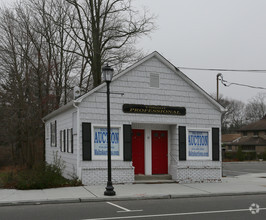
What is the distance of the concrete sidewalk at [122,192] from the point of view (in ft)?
39.2

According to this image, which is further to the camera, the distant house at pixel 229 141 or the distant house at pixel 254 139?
the distant house at pixel 229 141

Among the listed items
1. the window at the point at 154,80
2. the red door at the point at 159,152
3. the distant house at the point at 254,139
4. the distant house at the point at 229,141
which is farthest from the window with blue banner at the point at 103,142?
the distant house at the point at 229,141

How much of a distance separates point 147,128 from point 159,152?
4.19 ft

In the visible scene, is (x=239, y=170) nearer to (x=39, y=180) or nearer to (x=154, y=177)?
(x=154, y=177)

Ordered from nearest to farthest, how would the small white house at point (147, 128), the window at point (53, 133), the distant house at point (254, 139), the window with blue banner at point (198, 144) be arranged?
1. the small white house at point (147, 128)
2. the window with blue banner at point (198, 144)
3. the window at point (53, 133)
4. the distant house at point (254, 139)

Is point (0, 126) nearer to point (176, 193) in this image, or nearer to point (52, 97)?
point (52, 97)

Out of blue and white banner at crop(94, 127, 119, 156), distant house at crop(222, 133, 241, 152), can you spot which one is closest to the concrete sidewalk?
blue and white banner at crop(94, 127, 119, 156)

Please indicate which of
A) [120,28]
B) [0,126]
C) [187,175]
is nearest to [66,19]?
[120,28]

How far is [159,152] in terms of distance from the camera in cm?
1759

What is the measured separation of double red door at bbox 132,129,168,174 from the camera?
677 inches

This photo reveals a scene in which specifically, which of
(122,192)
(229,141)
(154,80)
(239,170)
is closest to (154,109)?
(154,80)

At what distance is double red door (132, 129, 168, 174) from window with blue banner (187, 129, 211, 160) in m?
1.12

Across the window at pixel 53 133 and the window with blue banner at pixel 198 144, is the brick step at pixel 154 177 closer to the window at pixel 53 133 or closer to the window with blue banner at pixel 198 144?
the window with blue banner at pixel 198 144

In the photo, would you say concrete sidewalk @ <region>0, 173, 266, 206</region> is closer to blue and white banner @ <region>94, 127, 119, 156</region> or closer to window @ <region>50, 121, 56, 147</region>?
blue and white banner @ <region>94, 127, 119, 156</region>
